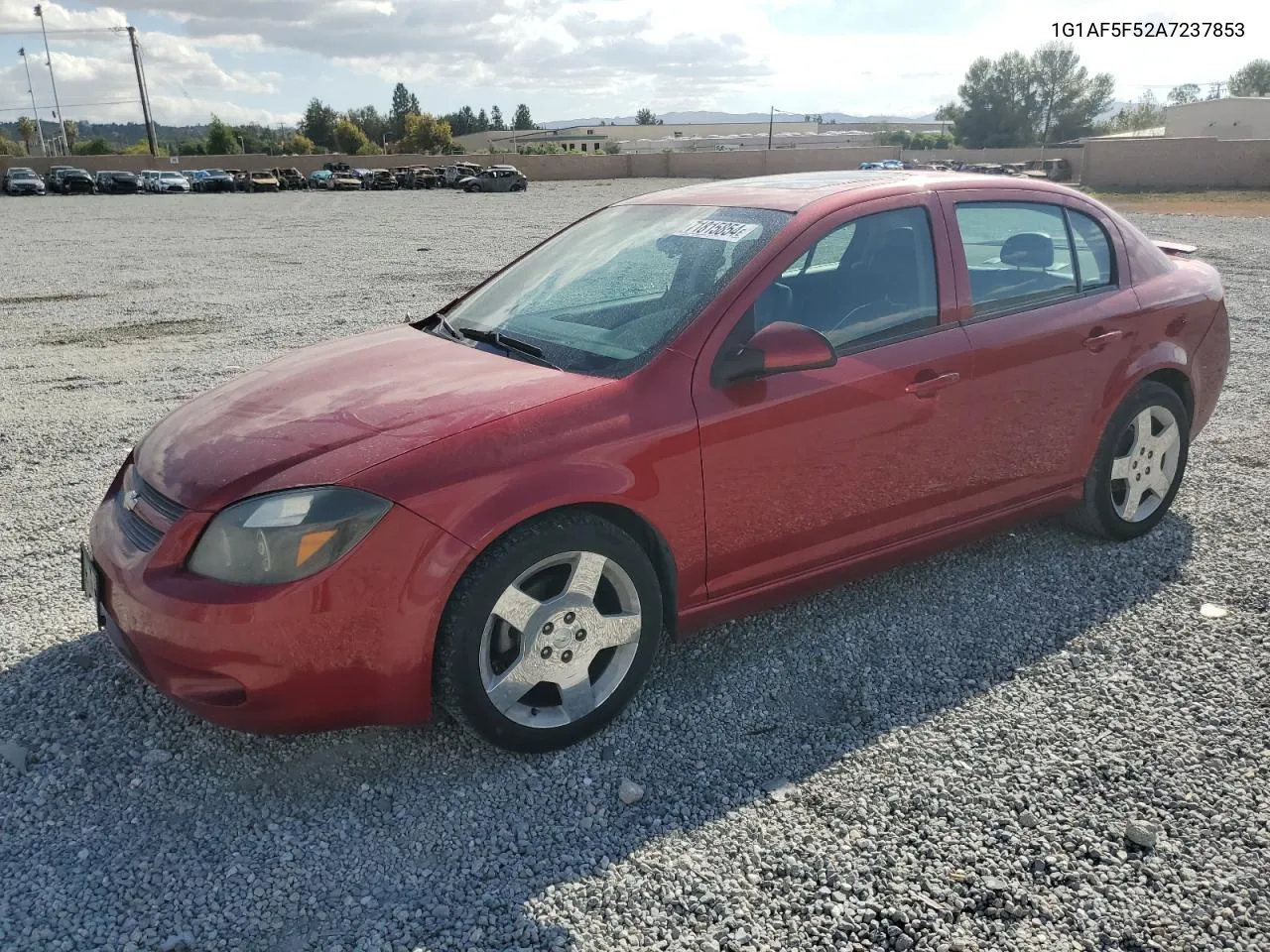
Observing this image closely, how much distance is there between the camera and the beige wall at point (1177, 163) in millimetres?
38250

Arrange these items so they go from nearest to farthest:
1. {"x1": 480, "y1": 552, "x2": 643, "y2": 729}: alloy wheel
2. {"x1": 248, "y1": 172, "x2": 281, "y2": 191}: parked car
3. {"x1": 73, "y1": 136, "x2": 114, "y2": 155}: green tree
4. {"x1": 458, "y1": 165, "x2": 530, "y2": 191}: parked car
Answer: {"x1": 480, "y1": 552, "x2": 643, "y2": 729}: alloy wheel → {"x1": 458, "y1": 165, "x2": 530, "y2": 191}: parked car → {"x1": 248, "y1": 172, "x2": 281, "y2": 191}: parked car → {"x1": 73, "y1": 136, "x2": 114, "y2": 155}: green tree

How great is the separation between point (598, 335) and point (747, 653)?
132cm

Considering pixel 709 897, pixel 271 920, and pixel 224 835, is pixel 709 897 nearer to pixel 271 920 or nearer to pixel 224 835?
pixel 271 920

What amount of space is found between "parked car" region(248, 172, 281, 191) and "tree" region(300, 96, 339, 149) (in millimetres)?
53202

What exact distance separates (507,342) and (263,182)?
57203 mm

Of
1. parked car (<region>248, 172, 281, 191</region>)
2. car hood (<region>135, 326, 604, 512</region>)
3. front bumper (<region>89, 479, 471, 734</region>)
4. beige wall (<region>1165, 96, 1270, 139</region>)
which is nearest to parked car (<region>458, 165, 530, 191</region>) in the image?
parked car (<region>248, 172, 281, 191</region>)

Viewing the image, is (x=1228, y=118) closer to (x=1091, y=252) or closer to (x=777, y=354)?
(x=1091, y=252)

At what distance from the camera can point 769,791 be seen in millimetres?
2998

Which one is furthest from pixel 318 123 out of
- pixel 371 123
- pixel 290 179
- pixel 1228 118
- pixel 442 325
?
pixel 442 325

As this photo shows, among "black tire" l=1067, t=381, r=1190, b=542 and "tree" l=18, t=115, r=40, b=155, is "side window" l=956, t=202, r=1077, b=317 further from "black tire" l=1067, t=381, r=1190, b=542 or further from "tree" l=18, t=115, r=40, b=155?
"tree" l=18, t=115, r=40, b=155

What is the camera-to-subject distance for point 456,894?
2.60 m

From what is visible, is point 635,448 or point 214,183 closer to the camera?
point 635,448

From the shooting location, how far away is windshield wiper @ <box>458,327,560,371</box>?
11.5 feet

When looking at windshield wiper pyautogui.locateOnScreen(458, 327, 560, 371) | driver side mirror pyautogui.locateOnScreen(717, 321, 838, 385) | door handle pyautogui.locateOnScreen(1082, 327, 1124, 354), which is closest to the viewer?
driver side mirror pyautogui.locateOnScreen(717, 321, 838, 385)
